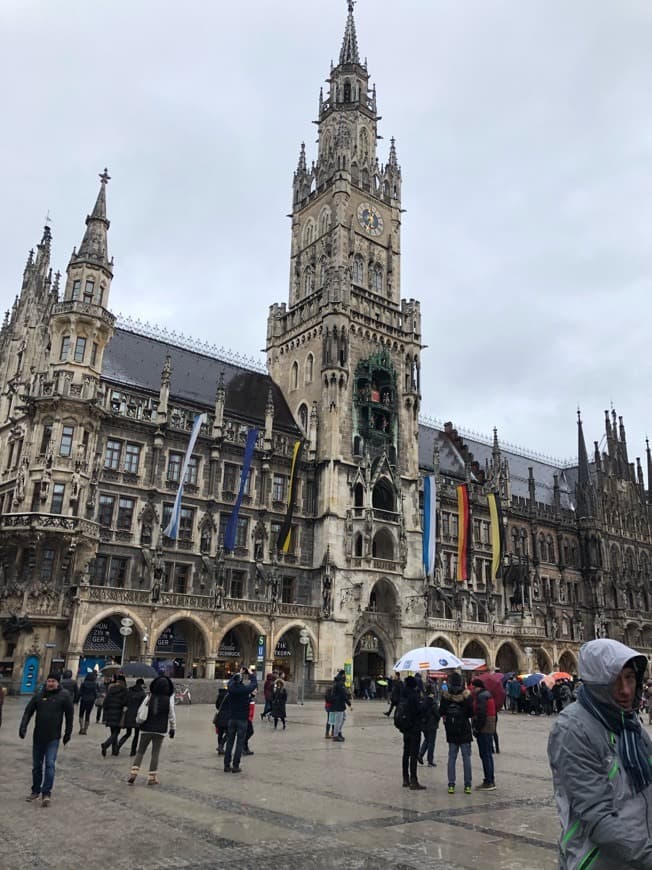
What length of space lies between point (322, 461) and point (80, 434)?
16.1 metres

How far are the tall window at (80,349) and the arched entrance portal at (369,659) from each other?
24224 mm

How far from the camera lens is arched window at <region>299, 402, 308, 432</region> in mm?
50619

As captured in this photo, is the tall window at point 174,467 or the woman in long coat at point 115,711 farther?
the tall window at point 174,467

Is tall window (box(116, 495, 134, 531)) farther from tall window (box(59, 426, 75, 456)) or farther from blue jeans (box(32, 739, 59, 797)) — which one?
blue jeans (box(32, 739, 59, 797))

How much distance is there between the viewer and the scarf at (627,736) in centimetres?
359

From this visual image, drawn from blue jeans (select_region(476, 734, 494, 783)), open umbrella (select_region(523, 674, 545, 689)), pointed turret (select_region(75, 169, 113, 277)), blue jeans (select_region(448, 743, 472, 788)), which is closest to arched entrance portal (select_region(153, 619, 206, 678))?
open umbrella (select_region(523, 674, 545, 689))

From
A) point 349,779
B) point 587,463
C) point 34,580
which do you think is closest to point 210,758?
point 349,779

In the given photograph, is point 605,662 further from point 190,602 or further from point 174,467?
point 174,467

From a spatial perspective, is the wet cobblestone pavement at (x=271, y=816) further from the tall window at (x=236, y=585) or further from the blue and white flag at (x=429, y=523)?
the blue and white flag at (x=429, y=523)

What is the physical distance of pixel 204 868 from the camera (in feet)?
23.2

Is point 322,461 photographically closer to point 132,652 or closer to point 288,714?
point 132,652

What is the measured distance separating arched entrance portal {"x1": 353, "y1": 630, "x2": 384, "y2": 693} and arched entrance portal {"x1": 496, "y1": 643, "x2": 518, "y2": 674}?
12.9 m

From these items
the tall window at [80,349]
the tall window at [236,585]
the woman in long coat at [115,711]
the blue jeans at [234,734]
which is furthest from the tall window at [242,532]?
the blue jeans at [234,734]

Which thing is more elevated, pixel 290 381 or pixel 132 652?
pixel 290 381
